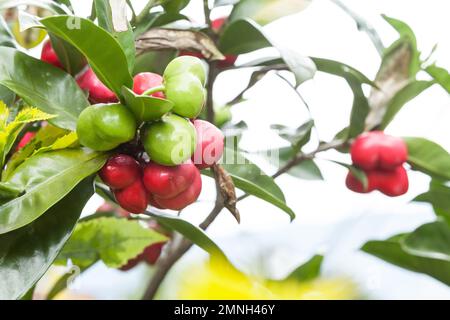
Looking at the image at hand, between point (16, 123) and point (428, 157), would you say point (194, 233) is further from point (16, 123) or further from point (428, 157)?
point (428, 157)

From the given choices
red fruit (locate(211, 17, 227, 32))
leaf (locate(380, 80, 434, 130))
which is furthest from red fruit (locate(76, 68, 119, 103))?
leaf (locate(380, 80, 434, 130))

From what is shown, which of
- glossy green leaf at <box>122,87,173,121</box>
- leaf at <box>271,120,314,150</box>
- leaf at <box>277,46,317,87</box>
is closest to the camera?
glossy green leaf at <box>122,87,173,121</box>

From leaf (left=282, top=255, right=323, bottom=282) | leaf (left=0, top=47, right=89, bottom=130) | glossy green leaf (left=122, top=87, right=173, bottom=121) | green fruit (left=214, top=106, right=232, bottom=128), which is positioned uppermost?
glossy green leaf (left=122, top=87, right=173, bottom=121)

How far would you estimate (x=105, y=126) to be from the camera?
52 cm

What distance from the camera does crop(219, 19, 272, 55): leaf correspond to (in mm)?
750

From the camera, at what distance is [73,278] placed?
83cm

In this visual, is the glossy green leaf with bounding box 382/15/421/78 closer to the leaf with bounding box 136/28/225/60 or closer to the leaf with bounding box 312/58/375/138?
the leaf with bounding box 312/58/375/138

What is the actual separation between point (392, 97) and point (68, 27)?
505 millimetres

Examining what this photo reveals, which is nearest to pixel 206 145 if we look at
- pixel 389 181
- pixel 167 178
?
pixel 167 178

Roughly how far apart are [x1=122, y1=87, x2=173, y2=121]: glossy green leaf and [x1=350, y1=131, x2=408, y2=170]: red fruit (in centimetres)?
39

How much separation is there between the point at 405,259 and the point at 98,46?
1.60ft
